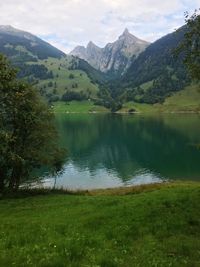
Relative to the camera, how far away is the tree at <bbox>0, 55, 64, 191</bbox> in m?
47.5

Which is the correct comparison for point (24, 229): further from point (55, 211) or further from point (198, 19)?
point (198, 19)

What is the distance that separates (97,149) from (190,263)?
143 metres

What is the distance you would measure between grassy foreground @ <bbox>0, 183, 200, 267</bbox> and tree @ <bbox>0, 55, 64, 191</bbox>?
17530mm

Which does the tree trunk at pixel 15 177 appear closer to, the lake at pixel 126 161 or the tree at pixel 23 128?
the tree at pixel 23 128

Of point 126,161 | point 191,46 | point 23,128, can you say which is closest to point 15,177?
point 23,128

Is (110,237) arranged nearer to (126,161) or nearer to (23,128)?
(23,128)

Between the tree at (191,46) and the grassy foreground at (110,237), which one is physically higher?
the tree at (191,46)

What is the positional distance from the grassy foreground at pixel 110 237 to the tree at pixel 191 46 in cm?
1073

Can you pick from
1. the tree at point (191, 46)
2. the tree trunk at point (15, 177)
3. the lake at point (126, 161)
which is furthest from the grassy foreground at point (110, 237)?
the lake at point (126, 161)

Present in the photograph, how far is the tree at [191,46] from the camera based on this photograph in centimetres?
3105

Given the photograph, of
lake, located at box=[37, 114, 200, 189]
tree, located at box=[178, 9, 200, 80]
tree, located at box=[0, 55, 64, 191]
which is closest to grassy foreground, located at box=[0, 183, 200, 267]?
tree, located at box=[178, 9, 200, 80]

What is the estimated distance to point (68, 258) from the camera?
55.2 feet

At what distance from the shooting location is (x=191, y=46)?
105 ft

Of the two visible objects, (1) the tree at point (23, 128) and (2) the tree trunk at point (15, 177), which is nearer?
(1) the tree at point (23, 128)
